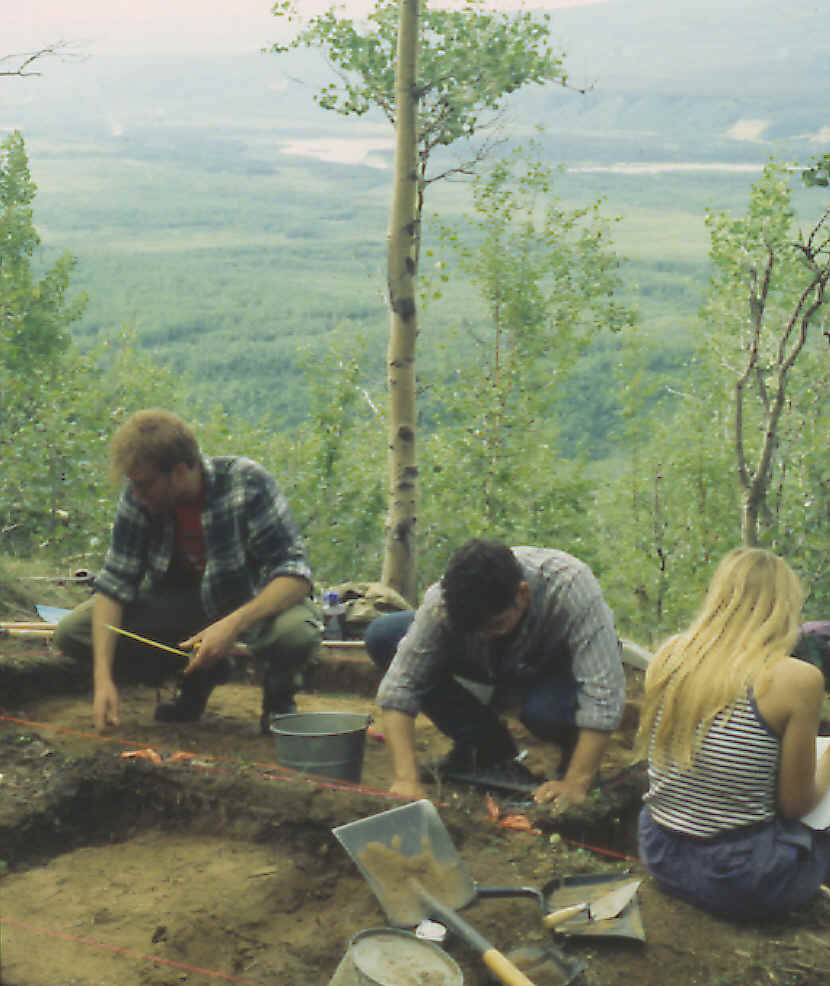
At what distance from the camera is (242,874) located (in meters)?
3.60

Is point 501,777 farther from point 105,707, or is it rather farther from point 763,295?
point 763,295

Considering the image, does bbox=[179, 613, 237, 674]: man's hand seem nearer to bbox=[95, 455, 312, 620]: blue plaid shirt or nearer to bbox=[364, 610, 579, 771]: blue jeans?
bbox=[95, 455, 312, 620]: blue plaid shirt

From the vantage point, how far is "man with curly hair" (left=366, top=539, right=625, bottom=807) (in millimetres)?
3451

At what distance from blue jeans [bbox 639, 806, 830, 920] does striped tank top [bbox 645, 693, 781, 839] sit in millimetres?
49

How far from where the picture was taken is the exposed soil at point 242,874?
2992 millimetres

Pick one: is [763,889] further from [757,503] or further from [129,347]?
[129,347]

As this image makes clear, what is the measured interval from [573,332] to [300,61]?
18496 centimetres

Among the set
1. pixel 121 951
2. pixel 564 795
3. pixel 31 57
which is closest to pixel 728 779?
pixel 564 795

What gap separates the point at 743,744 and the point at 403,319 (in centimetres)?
760

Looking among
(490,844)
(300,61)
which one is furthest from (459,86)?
(300,61)

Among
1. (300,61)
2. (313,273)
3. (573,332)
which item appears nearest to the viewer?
(573,332)

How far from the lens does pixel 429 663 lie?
12.6ft

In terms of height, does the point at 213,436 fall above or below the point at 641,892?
below

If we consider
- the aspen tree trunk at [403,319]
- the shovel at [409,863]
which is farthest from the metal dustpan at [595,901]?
the aspen tree trunk at [403,319]
